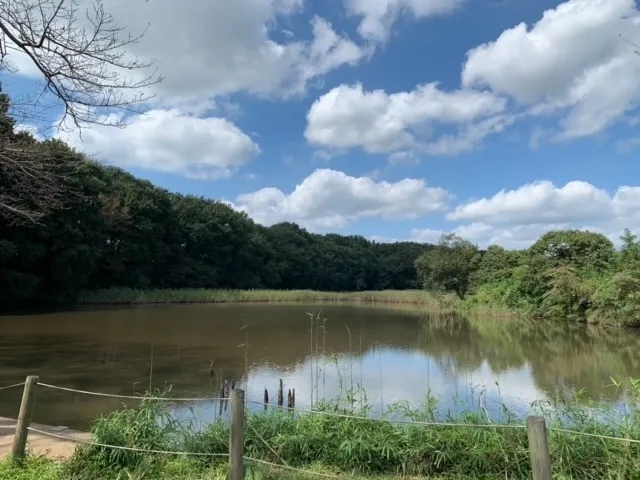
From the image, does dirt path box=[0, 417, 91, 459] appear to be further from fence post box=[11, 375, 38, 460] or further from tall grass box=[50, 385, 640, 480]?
tall grass box=[50, 385, 640, 480]

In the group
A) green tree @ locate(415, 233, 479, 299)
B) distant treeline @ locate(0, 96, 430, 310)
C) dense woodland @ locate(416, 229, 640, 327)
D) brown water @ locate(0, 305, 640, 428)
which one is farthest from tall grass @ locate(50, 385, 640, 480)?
green tree @ locate(415, 233, 479, 299)

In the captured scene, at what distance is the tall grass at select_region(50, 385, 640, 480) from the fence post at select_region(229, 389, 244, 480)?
373 millimetres

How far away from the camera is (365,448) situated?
4.14 metres

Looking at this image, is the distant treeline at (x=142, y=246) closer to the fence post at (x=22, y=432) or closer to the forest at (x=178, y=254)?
the forest at (x=178, y=254)

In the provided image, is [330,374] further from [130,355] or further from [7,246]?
[7,246]

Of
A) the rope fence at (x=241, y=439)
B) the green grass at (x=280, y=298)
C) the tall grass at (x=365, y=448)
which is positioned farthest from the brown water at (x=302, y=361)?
the green grass at (x=280, y=298)

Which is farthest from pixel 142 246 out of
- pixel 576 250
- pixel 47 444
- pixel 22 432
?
pixel 22 432

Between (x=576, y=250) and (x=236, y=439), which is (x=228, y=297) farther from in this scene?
(x=236, y=439)

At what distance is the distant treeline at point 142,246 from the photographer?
52.7 ft

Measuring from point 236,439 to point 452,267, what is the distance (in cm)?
2914

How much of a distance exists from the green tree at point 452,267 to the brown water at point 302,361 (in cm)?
1241

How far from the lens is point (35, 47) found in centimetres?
451

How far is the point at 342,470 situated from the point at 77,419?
3808 mm

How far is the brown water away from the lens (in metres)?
7.40
